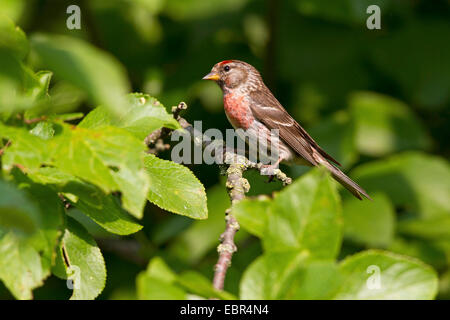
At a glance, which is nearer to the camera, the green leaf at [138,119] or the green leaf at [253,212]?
the green leaf at [253,212]

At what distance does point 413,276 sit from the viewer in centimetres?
180

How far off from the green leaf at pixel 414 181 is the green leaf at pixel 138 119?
3.82 m

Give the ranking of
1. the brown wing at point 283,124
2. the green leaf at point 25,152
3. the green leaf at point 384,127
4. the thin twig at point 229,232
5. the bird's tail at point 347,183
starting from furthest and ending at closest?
the green leaf at point 384,127
the brown wing at point 283,124
the bird's tail at point 347,183
the thin twig at point 229,232
the green leaf at point 25,152

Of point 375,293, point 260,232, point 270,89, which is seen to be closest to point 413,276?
point 375,293

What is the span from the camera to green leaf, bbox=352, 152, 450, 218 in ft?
19.4

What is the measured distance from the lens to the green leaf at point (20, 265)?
6.40 ft

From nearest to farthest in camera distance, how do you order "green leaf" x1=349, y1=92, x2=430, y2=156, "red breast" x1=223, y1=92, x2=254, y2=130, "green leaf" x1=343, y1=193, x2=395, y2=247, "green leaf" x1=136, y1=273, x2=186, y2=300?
"green leaf" x1=136, y1=273, x2=186, y2=300 < "green leaf" x1=343, y1=193, x2=395, y2=247 < "red breast" x1=223, y1=92, x2=254, y2=130 < "green leaf" x1=349, y1=92, x2=430, y2=156

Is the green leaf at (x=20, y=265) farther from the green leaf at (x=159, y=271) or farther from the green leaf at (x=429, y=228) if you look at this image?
the green leaf at (x=429, y=228)

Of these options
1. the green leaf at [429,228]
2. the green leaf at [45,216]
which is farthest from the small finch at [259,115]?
the green leaf at [45,216]

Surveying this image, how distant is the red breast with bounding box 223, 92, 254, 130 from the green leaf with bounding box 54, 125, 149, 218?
3.84 m

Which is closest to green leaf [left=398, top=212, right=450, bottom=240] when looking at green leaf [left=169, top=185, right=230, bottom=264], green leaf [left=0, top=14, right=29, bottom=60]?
green leaf [left=169, top=185, right=230, bottom=264]

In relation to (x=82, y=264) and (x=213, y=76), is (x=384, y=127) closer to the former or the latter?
(x=213, y=76)

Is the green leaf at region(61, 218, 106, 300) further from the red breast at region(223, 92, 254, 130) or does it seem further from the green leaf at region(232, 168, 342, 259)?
the red breast at region(223, 92, 254, 130)

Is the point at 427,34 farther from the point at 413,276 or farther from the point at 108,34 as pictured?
the point at 413,276
